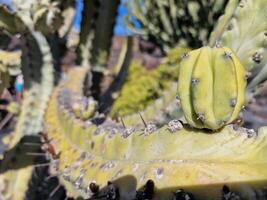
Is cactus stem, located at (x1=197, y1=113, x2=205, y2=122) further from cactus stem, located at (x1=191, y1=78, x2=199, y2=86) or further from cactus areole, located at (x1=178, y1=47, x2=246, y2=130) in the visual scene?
cactus stem, located at (x1=191, y1=78, x2=199, y2=86)

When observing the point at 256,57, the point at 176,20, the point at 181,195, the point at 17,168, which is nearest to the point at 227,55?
the point at 181,195

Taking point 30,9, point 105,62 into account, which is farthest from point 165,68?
point 30,9

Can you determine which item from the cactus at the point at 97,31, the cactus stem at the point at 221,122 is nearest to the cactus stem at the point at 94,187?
the cactus stem at the point at 221,122

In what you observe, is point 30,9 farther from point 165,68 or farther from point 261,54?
point 165,68

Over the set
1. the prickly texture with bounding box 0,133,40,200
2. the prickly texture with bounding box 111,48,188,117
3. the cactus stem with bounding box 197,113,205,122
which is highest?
the cactus stem with bounding box 197,113,205,122

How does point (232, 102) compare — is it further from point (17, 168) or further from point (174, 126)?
point (17, 168)

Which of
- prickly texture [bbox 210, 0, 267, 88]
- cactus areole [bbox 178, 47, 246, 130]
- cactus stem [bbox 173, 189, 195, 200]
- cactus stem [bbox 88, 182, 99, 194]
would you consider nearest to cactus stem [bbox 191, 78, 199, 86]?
cactus areole [bbox 178, 47, 246, 130]
